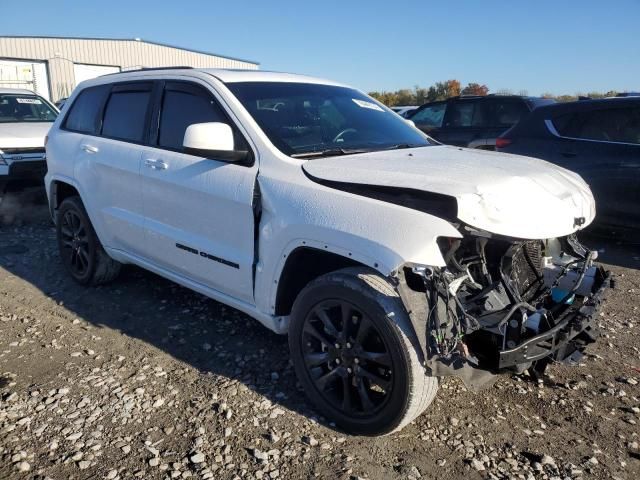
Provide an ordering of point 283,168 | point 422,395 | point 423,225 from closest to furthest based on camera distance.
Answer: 1. point 423,225
2. point 422,395
3. point 283,168

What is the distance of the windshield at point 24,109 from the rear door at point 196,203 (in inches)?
240

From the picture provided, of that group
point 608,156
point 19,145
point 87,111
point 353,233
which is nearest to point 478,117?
point 608,156

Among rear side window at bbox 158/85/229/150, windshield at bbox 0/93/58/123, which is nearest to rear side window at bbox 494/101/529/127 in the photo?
rear side window at bbox 158/85/229/150

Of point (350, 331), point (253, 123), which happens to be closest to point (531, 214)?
point (350, 331)

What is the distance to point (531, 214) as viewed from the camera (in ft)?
8.63

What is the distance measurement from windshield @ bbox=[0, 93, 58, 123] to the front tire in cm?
775

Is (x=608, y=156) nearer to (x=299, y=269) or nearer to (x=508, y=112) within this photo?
(x=508, y=112)

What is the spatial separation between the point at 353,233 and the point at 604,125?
466 cm

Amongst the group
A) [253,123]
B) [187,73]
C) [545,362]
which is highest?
[187,73]

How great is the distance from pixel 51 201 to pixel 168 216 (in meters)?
2.09

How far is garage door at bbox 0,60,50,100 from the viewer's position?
89.2ft

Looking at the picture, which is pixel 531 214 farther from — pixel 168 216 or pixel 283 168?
pixel 168 216

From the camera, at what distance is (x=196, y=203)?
3488 mm

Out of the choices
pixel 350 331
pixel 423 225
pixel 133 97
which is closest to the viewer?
pixel 423 225
